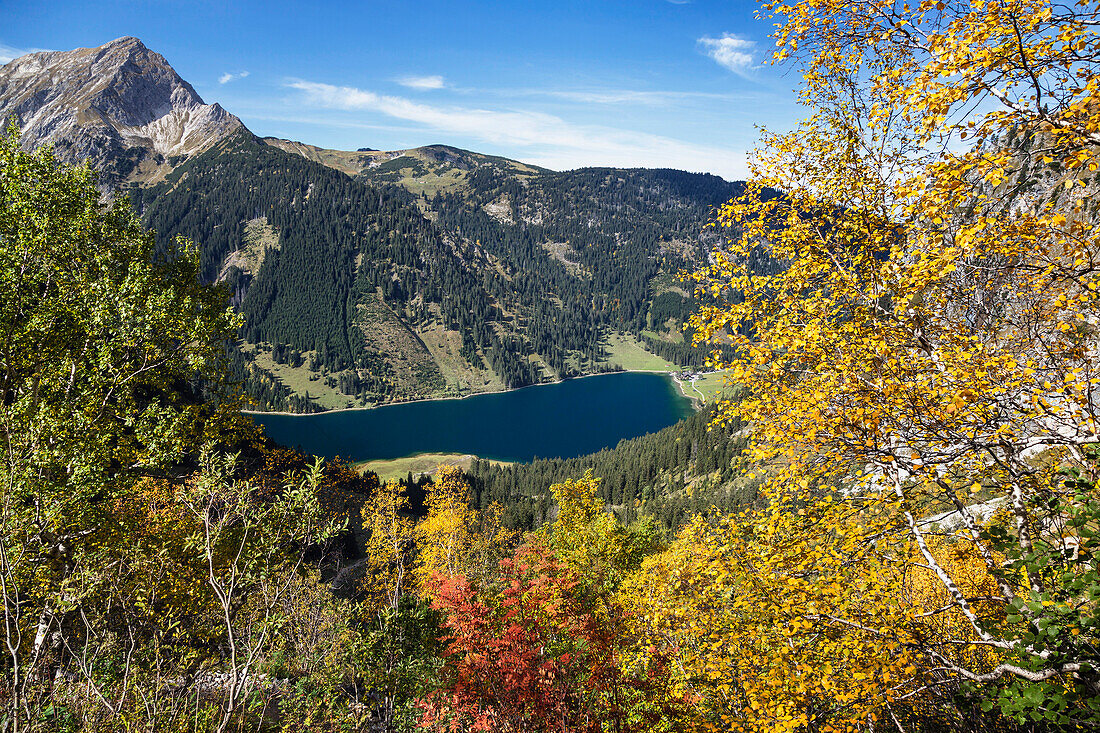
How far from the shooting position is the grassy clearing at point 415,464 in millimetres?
137125

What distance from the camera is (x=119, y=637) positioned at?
14.1 m

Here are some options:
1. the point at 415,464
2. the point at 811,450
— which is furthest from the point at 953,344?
the point at 415,464

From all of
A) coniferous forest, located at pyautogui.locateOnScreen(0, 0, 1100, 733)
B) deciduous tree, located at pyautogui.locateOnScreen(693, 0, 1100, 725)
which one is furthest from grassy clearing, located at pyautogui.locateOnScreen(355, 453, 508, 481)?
deciduous tree, located at pyautogui.locateOnScreen(693, 0, 1100, 725)

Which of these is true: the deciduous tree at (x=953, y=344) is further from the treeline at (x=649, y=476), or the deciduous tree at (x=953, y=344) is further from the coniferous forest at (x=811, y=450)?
the treeline at (x=649, y=476)

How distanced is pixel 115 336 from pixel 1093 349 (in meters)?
17.5

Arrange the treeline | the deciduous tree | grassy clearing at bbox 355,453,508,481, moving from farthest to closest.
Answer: grassy clearing at bbox 355,453,508,481 < the treeline < the deciduous tree

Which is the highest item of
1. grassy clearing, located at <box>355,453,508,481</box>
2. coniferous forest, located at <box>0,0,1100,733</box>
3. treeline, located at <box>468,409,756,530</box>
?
coniferous forest, located at <box>0,0,1100,733</box>

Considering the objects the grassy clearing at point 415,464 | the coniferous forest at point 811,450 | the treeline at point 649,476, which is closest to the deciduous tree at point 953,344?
the coniferous forest at point 811,450

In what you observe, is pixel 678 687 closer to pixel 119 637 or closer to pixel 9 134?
pixel 119 637

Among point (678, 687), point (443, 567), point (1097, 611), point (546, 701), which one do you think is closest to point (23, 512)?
point (546, 701)

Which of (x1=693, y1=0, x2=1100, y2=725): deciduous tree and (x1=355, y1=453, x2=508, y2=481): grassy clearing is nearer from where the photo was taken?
(x1=693, y1=0, x2=1100, y2=725): deciduous tree

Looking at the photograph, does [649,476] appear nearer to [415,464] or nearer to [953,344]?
[415,464]

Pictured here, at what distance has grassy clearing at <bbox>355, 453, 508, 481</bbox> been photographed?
450ft

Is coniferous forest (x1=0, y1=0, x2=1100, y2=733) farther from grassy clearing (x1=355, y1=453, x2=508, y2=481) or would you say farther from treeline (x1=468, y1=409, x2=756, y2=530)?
grassy clearing (x1=355, y1=453, x2=508, y2=481)
